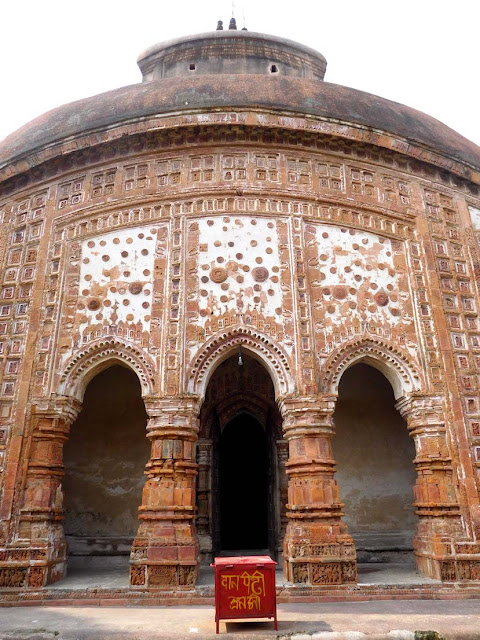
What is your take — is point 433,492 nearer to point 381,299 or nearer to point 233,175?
point 381,299

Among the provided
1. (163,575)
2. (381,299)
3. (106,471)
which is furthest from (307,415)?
(106,471)

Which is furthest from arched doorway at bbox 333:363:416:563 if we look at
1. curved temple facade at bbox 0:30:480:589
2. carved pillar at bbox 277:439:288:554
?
carved pillar at bbox 277:439:288:554

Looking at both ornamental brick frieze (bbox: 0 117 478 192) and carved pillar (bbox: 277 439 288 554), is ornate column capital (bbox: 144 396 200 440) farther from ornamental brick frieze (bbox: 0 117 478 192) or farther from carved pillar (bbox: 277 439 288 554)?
ornamental brick frieze (bbox: 0 117 478 192)

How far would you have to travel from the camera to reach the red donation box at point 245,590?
16.5 ft

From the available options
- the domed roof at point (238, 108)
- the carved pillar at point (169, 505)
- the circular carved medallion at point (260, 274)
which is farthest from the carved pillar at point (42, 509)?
the domed roof at point (238, 108)

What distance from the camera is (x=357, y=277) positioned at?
8.78 metres

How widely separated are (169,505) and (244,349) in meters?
2.52

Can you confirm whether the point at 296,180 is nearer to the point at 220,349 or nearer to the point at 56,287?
the point at 220,349

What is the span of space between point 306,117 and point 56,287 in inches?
200

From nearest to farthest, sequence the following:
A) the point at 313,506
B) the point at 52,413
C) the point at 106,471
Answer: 1. the point at 313,506
2. the point at 52,413
3. the point at 106,471

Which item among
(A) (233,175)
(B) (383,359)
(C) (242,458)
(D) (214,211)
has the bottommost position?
(C) (242,458)

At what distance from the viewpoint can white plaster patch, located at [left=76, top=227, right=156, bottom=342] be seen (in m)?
8.35

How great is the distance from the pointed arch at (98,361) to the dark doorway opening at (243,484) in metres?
2.86

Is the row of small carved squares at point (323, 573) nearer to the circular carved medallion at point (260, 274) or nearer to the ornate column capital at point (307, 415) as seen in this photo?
the ornate column capital at point (307, 415)
